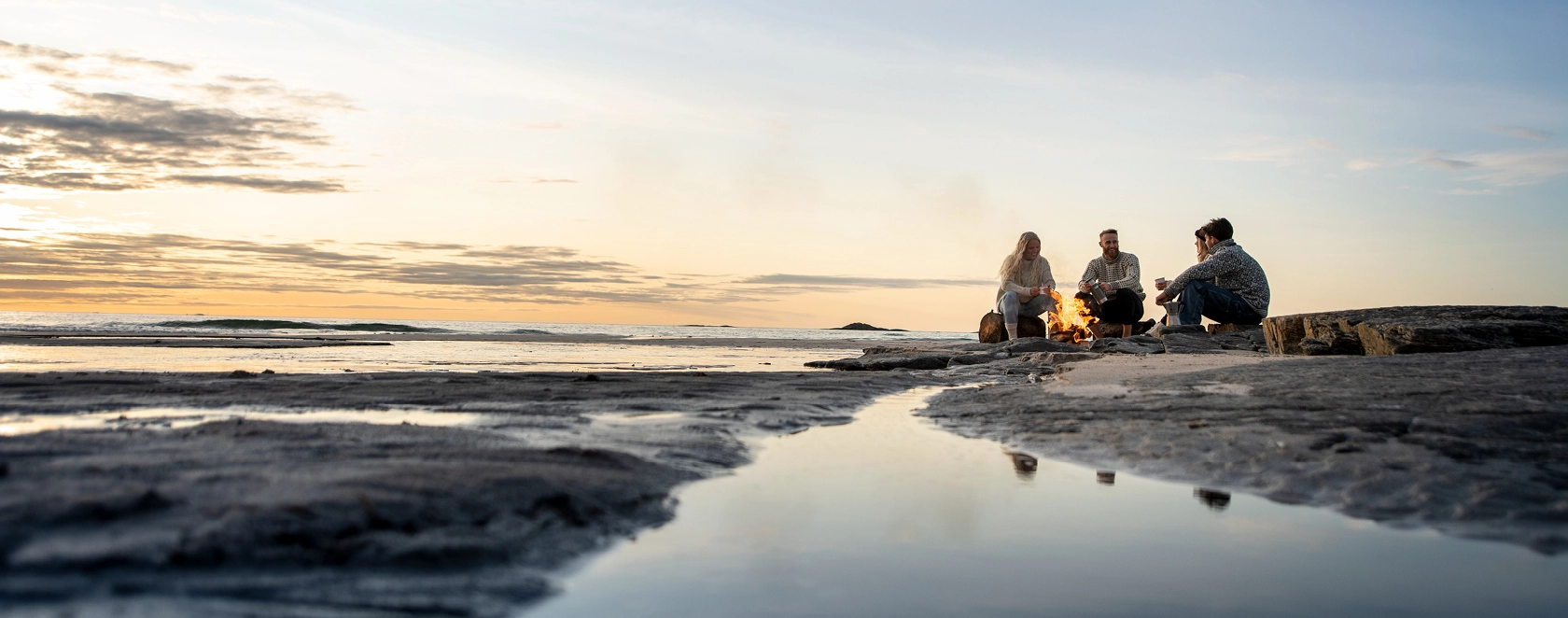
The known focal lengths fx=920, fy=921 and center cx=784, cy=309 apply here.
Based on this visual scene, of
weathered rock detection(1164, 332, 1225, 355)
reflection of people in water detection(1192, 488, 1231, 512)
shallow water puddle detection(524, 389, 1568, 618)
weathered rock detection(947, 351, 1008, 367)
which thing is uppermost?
weathered rock detection(1164, 332, 1225, 355)

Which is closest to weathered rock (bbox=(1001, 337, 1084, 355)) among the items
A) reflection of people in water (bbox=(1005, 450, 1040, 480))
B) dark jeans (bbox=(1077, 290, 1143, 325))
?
dark jeans (bbox=(1077, 290, 1143, 325))

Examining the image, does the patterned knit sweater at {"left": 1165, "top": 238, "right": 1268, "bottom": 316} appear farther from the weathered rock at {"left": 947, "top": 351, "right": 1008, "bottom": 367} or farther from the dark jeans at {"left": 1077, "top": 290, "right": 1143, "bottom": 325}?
the dark jeans at {"left": 1077, "top": 290, "right": 1143, "bottom": 325}

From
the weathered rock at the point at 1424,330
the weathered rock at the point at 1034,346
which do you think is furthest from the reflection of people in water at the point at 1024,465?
the weathered rock at the point at 1034,346

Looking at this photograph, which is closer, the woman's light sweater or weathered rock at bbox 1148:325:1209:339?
weathered rock at bbox 1148:325:1209:339

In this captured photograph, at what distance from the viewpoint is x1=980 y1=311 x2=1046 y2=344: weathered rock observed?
44.0 ft

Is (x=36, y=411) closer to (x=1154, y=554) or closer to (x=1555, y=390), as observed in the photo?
(x=1154, y=554)

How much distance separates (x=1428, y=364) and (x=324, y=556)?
514 cm

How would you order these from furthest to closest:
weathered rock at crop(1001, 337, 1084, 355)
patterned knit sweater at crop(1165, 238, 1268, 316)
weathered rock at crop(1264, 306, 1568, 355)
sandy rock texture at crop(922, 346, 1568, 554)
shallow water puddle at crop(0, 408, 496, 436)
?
weathered rock at crop(1001, 337, 1084, 355) → patterned knit sweater at crop(1165, 238, 1268, 316) → weathered rock at crop(1264, 306, 1568, 355) → shallow water puddle at crop(0, 408, 496, 436) → sandy rock texture at crop(922, 346, 1568, 554)

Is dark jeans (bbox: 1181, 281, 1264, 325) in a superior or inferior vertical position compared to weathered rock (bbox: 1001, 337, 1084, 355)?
superior

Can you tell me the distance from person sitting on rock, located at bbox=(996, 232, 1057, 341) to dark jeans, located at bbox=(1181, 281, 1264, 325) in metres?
2.84

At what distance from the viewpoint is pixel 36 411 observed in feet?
13.2

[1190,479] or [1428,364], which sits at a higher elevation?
[1428,364]

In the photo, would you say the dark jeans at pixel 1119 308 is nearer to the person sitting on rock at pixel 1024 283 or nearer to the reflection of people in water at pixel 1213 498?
the person sitting on rock at pixel 1024 283

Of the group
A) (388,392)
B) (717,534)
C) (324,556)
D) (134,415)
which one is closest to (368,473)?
(324,556)
